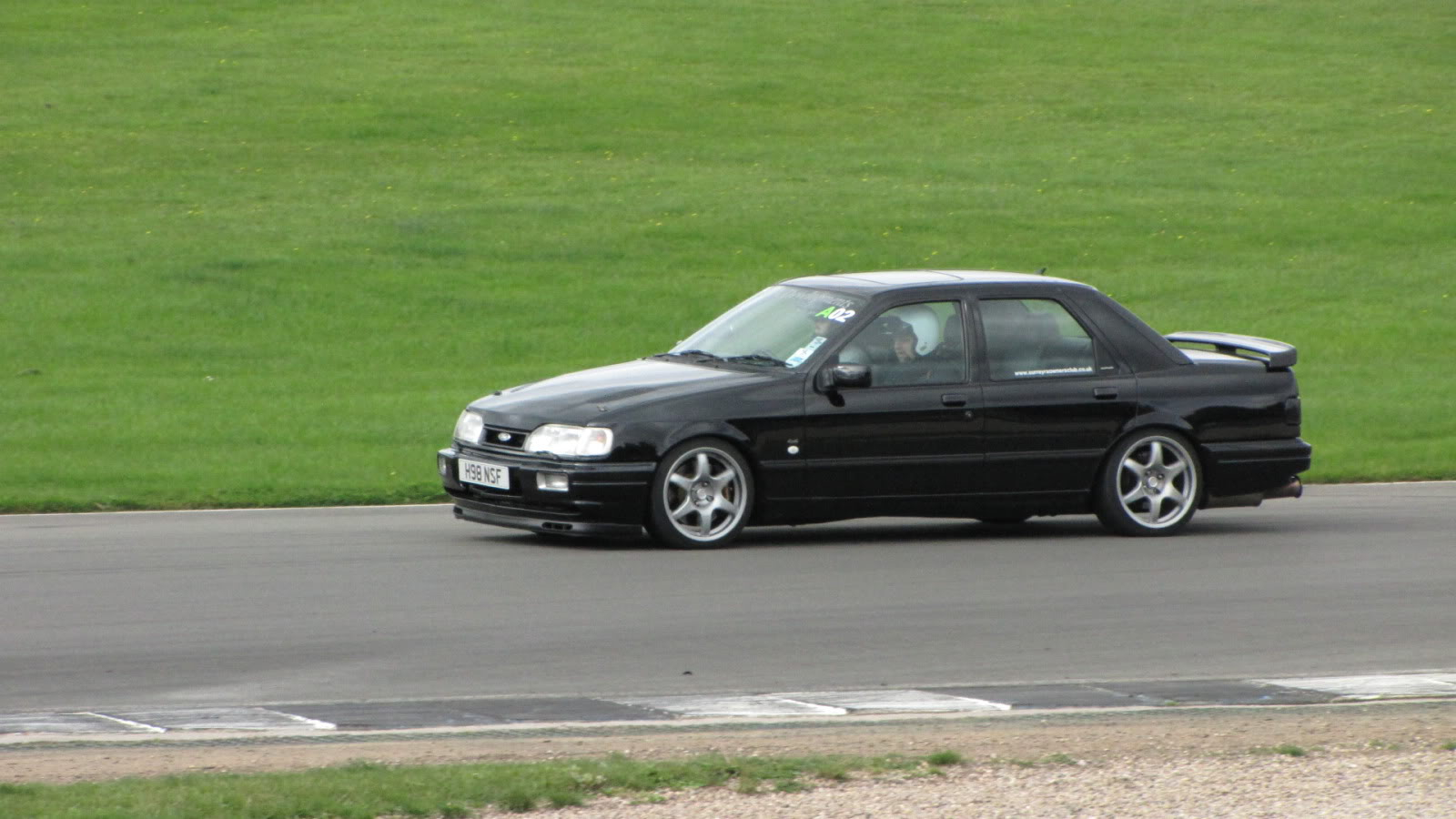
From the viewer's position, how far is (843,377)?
1170cm

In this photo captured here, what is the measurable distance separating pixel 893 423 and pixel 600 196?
23.1 meters

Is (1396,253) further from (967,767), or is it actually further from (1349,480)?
(967,767)

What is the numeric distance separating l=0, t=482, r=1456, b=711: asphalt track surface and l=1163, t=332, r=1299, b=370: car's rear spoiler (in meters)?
1.03

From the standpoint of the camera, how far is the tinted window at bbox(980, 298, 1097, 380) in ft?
40.1

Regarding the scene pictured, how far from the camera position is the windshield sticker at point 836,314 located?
12.0m

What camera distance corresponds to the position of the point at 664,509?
11.5m

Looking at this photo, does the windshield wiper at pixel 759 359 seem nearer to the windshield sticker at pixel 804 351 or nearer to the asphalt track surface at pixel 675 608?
the windshield sticker at pixel 804 351

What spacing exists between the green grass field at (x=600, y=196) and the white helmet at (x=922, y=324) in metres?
4.39

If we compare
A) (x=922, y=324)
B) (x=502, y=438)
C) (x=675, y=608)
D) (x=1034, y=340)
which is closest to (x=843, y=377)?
(x=922, y=324)

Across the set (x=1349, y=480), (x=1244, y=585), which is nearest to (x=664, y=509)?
(x=1244, y=585)

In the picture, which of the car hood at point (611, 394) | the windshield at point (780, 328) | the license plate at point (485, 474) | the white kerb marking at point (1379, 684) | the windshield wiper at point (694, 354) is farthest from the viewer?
the windshield wiper at point (694, 354)

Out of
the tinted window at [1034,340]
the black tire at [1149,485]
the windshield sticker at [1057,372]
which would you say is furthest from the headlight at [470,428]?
the black tire at [1149,485]

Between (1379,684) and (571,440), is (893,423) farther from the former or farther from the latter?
(1379,684)

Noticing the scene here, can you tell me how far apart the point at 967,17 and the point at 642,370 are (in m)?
42.1
